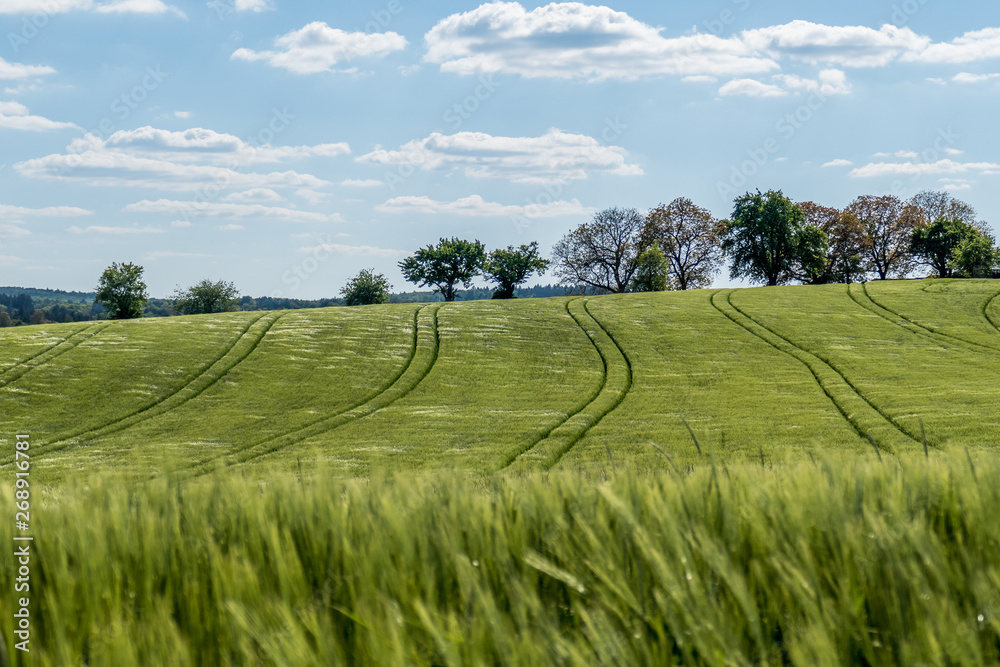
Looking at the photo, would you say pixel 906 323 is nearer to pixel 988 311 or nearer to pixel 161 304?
pixel 988 311

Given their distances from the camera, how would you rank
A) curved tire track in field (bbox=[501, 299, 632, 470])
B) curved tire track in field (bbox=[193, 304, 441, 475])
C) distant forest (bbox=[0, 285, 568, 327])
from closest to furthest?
curved tire track in field (bbox=[501, 299, 632, 470])
curved tire track in field (bbox=[193, 304, 441, 475])
distant forest (bbox=[0, 285, 568, 327])

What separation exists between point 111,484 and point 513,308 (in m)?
39.2

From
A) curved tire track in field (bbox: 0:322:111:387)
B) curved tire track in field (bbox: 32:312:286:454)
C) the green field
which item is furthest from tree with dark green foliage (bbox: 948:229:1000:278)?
the green field

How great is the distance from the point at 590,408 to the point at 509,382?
16.8 ft

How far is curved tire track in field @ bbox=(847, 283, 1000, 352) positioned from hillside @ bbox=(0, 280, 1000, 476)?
0.19m

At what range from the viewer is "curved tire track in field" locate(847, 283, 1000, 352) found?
32.4m

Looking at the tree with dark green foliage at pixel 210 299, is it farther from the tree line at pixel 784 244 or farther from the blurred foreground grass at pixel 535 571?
the blurred foreground grass at pixel 535 571

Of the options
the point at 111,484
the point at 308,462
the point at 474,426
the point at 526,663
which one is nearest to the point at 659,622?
the point at 526,663

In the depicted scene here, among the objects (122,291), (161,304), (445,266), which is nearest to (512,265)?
(445,266)

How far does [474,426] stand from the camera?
21.9 metres

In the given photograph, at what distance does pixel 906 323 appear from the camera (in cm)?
3638

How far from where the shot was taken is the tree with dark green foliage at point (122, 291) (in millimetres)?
63312

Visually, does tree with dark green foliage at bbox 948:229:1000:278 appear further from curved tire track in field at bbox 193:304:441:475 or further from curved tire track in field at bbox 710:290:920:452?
curved tire track in field at bbox 193:304:441:475

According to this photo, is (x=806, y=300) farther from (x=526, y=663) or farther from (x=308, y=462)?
(x=526, y=663)
